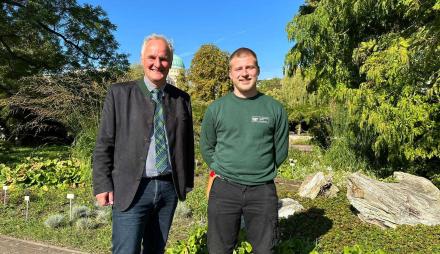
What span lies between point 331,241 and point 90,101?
6.78 meters

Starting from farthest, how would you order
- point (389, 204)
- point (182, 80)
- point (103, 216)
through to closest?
1. point (182, 80)
2. point (103, 216)
3. point (389, 204)

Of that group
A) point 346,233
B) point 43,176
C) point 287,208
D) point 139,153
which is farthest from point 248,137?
point 43,176

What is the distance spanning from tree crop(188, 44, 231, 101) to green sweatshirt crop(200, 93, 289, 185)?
3011cm

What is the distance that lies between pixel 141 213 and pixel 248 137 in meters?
0.83

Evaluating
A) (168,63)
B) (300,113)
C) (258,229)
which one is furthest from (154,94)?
(300,113)

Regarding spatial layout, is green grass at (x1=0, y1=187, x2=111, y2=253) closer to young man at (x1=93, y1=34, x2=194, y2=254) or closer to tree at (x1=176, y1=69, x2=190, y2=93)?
young man at (x1=93, y1=34, x2=194, y2=254)

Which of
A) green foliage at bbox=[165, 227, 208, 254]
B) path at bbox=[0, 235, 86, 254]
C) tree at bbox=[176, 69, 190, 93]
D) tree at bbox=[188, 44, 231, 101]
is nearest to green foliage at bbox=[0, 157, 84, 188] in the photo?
path at bbox=[0, 235, 86, 254]

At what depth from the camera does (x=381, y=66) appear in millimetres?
6215

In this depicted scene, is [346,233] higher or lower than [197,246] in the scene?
lower

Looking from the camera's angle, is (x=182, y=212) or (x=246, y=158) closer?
(x=246, y=158)

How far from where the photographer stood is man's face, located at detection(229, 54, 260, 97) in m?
2.83

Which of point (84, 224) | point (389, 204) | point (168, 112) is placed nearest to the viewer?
point (168, 112)

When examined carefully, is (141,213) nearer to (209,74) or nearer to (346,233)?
(346,233)

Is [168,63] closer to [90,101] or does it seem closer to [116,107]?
[116,107]
